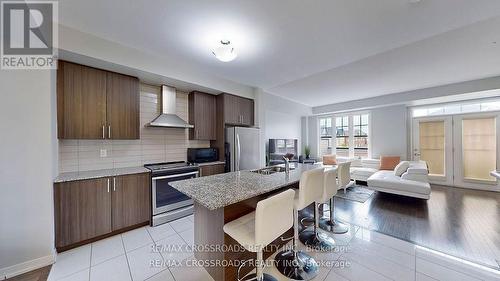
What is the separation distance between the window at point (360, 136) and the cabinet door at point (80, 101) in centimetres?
727

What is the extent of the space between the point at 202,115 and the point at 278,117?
3.26 metres

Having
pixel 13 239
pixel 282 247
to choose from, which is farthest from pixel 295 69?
pixel 13 239

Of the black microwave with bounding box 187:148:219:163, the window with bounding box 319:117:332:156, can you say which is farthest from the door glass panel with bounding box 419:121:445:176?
the black microwave with bounding box 187:148:219:163

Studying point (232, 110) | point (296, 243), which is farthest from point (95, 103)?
point (296, 243)

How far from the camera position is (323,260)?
1974 millimetres

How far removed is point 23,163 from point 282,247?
9.89 ft

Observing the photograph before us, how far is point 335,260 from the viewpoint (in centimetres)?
197

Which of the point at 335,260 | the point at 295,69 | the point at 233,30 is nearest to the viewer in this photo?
the point at 335,260

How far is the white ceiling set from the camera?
1750 millimetres

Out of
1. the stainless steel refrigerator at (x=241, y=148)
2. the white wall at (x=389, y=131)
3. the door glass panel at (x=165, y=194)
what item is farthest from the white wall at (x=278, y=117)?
the white wall at (x=389, y=131)

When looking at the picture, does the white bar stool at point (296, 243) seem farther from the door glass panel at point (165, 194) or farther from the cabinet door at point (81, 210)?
the cabinet door at point (81, 210)

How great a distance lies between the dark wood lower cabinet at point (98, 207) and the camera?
2.10 meters

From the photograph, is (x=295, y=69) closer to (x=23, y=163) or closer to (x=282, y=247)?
(x=282, y=247)

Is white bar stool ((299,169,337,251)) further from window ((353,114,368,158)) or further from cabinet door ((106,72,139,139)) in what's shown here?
window ((353,114,368,158))
